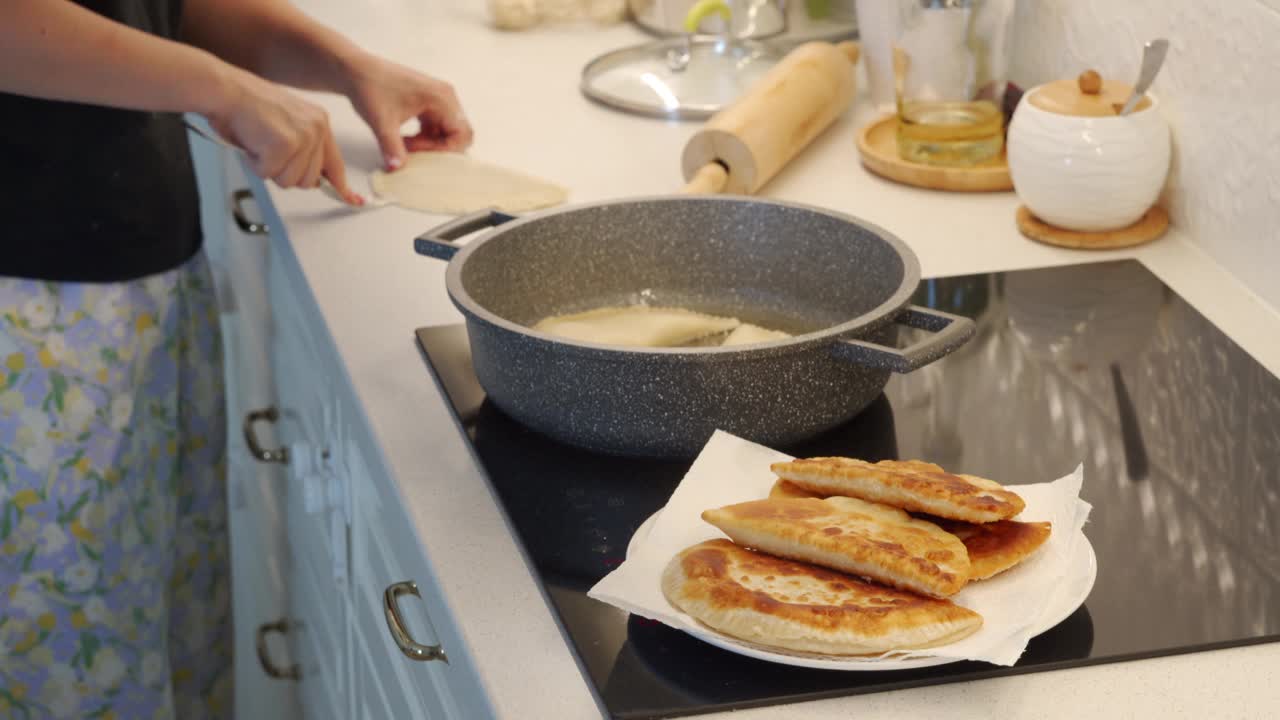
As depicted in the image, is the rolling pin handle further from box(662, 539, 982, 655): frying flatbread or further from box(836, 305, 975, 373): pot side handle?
box(662, 539, 982, 655): frying flatbread

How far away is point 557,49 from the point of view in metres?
1.84

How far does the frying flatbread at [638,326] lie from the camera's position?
0.93m

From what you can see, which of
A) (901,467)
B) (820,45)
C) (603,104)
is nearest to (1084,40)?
(820,45)

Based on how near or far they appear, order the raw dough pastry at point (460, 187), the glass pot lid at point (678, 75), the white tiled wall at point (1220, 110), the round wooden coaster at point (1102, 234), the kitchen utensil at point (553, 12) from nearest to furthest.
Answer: the white tiled wall at point (1220, 110) < the round wooden coaster at point (1102, 234) < the raw dough pastry at point (460, 187) < the glass pot lid at point (678, 75) < the kitchen utensil at point (553, 12)

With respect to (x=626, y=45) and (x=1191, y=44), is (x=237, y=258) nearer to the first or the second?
(x=626, y=45)

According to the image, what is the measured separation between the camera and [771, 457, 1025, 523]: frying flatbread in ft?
2.18

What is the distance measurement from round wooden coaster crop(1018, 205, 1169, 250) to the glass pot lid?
44 cm

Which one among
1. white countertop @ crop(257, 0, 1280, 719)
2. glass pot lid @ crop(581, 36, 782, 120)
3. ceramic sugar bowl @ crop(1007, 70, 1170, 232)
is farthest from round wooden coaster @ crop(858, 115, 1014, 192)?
glass pot lid @ crop(581, 36, 782, 120)

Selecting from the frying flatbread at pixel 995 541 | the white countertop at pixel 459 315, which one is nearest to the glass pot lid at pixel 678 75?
the white countertop at pixel 459 315

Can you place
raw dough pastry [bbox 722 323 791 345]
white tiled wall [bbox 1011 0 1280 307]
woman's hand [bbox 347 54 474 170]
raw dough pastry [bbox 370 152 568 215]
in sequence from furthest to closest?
1. woman's hand [bbox 347 54 474 170]
2. raw dough pastry [bbox 370 152 568 215]
3. white tiled wall [bbox 1011 0 1280 307]
4. raw dough pastry [bbox 722 323 791 345]

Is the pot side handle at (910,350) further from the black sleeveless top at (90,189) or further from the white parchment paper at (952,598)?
the black sleeveless top at (90,189)

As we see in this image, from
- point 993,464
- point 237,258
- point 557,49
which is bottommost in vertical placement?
point 237,258

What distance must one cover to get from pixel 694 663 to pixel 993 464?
263mm

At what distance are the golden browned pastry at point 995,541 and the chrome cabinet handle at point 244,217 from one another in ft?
3.00
